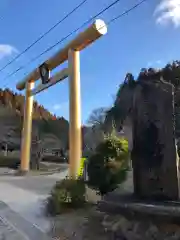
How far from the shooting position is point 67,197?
884cm

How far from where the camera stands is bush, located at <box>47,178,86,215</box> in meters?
8.69

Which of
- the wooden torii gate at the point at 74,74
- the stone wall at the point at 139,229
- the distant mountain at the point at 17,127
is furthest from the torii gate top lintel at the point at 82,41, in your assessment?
the distant mountain at the point at 17,127

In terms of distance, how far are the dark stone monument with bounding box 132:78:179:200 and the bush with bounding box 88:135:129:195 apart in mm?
1862

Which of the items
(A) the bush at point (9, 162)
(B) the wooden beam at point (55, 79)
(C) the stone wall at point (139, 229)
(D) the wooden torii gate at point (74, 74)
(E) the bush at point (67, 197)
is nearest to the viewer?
(C) the stone wall at point (139, 229)

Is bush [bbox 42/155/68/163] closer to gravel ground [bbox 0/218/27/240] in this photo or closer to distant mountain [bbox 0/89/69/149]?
distant mountain [bbox 0/89/69/149]

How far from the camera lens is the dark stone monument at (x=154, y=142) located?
6312 millimetres

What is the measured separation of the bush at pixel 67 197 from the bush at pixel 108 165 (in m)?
0.35

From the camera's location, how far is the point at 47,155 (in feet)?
157

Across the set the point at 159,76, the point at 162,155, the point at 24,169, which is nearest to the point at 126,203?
the point at 162,155

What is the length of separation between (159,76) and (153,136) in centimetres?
133

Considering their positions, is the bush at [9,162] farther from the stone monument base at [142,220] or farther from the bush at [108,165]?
the stone monument base at [142,220]

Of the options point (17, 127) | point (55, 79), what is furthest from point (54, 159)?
point (55, 79)

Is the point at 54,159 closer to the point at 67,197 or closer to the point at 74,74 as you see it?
the point at 74,74

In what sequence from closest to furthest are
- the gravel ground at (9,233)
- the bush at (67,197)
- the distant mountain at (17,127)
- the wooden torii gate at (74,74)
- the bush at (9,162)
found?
the gravel ground at (9,233), the bush at (67,197), the wooden torii gate at (74,74), the bush at (9,162), the distant mountain at (17,127)
